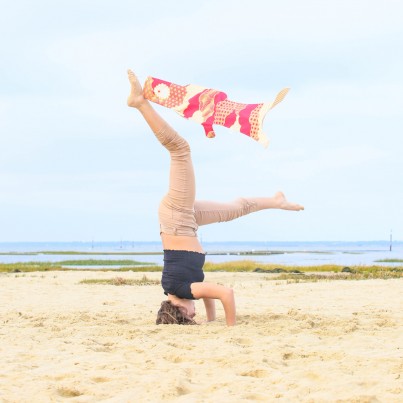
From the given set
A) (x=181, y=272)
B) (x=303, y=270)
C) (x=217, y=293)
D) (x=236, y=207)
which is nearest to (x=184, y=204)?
(x=236, y=207)

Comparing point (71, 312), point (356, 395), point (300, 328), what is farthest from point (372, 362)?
point (71, 312)

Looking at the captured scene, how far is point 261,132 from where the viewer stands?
6.38m

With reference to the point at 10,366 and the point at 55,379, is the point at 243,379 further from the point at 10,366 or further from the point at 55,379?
the point at 10,366

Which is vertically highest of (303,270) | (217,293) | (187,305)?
(217,293)

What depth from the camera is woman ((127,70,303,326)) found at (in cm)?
689

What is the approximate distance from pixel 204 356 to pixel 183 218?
219 cm

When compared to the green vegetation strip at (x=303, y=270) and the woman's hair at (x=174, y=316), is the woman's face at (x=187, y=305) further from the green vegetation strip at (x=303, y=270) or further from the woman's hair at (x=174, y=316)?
the green vegetation strip at (x=303, y=270)

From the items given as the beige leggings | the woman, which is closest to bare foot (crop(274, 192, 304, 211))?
the woman

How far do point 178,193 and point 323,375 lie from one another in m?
3.08

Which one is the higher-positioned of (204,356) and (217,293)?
(217,293)

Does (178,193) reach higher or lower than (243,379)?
higher

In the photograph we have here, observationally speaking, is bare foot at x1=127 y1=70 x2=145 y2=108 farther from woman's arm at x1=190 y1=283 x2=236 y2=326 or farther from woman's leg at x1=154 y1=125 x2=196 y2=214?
woman's arm at x1=190 y1=283 x2=236 y2=326

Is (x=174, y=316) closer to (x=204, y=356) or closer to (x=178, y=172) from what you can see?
(x=178, y=172)

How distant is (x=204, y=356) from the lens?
5480 mm
